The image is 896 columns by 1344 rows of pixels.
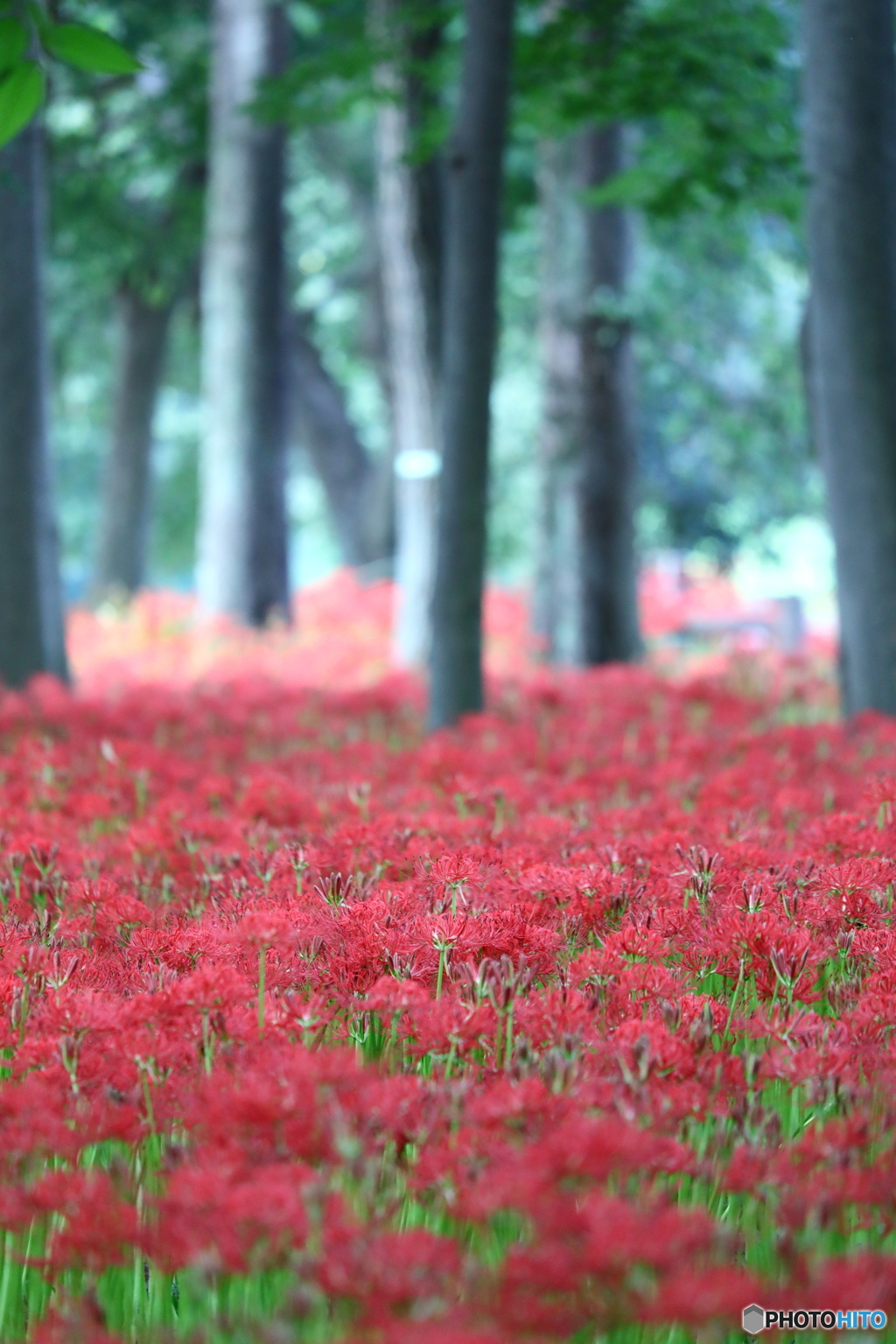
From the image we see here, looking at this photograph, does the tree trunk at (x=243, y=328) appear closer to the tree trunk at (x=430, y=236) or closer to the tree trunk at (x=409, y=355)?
the tree trunk at (x=409, y=355)

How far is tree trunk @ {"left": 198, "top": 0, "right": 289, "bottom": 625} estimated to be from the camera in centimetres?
1239

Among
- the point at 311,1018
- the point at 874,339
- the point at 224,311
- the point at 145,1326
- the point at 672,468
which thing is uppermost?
the point at 224,311

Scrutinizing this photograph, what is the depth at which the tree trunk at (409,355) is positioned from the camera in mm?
9930

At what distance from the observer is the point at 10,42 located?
2.82 m

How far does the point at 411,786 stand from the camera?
4281 millimetres

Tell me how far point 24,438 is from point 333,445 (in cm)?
1467

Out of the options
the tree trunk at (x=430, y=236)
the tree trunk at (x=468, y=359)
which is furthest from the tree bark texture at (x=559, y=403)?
the tree trunk at (x=468, y=359)

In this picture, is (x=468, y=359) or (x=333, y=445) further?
(x=333, y=445)

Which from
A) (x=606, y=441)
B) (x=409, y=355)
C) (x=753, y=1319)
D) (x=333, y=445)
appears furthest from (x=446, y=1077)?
(x=333, y=445)

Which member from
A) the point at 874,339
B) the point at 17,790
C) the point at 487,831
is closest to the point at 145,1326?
the point at 487,831

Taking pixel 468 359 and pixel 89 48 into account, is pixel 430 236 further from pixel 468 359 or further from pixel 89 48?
pixel 89 48

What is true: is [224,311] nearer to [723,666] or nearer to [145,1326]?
[723,666]

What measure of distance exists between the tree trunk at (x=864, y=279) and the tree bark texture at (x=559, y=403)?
194 inches

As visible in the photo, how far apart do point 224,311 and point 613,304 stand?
367 centimetres
